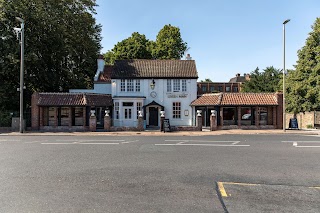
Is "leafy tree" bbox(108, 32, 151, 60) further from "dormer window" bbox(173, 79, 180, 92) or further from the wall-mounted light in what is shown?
"dormer window" bbox(173, 79, 180, 92)

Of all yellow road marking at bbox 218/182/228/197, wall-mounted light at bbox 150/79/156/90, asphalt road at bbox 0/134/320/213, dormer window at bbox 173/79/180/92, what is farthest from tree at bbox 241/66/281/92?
yellow road marking at bbox 218/182/228/197

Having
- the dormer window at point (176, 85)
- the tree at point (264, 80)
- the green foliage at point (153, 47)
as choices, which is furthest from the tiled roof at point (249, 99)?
the green foliage at point (153, 47)

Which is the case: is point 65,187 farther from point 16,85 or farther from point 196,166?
point 16,85

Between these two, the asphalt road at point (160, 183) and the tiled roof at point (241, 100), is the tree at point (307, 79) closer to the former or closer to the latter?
the tiled roof at point (241, 100)

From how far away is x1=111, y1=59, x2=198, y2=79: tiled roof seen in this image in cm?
3167

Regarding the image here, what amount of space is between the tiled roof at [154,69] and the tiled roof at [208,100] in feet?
8.51

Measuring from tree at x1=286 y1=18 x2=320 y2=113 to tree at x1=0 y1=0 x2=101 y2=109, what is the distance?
88.8 feet

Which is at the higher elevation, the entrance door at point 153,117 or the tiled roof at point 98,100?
the tiled roof at point 98,100

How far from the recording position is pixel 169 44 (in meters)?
48.6

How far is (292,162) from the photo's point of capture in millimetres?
10438

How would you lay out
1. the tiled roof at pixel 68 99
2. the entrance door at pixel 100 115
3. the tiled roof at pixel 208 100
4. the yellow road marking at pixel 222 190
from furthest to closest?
1. the entrance door at pixel 100 115
2. the tiled roof at pixel 208 100
3. the tiled roof at pixel 68 99
4. the yellow road marking at pixel 222 190

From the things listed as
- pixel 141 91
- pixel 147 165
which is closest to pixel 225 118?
pixel 141 91

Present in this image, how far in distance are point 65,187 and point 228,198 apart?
3.97 meters

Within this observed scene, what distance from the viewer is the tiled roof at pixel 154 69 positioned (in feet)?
104
